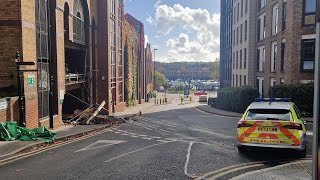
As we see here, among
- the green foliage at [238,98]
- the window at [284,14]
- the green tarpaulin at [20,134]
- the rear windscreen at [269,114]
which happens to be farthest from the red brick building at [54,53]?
the window at [284,14]

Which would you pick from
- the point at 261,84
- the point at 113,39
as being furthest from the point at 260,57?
the point at 113,39

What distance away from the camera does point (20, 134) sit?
12023 millimetres

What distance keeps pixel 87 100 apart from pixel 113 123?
26.0ft

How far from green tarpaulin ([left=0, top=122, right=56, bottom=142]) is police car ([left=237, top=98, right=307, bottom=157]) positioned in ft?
24.0

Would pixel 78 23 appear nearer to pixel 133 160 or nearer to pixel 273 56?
pixel 133 160

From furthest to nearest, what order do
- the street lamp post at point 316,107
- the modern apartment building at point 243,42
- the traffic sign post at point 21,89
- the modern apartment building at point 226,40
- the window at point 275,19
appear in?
1. the modern apartment building at point 226,40
2. the modern apartment building at point 243,42
3. the window at point 275,19
4. the traffic sign post at point 21,89
5. the street lamp post at point 316,107

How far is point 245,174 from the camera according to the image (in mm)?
7465

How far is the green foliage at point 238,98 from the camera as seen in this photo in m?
29.2

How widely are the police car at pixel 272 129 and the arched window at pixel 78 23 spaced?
634 inches

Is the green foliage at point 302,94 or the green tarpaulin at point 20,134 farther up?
the green foliage at point 302,94

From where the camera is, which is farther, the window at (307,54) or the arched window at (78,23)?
the window at (307,54)

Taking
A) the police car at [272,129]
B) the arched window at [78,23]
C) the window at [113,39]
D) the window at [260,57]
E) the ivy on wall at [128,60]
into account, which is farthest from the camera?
the ivy on wall at [128,60]

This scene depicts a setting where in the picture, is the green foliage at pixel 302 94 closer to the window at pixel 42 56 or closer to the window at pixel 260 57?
the window at pixel 260 57

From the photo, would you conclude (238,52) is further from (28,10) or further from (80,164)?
(80,164)
